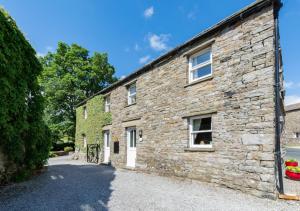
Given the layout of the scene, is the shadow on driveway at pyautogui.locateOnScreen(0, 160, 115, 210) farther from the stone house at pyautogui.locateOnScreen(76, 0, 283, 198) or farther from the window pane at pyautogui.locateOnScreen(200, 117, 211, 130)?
the window pane at pyautogui.locateOnScreen(200, 117, 211, 130)

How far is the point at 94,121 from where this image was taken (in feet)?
50.3

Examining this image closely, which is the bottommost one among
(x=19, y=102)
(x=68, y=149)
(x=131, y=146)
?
(x=68, y=149)

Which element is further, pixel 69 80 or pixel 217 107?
pixel 69 80

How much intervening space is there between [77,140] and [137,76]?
1128 centimetres

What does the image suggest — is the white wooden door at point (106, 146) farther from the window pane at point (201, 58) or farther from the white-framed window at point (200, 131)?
the window pane at point (201, 58)

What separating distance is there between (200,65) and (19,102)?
6.66m

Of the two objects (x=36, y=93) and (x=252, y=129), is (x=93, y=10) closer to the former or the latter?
(x=36, y=93)

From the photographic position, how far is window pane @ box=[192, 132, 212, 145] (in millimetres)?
7140

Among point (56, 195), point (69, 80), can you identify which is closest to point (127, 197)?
point (56, 195)

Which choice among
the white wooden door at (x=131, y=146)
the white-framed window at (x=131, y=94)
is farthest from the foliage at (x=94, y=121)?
the white wooden door at (x=131, y=146)

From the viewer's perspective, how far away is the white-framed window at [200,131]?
23.4 ft

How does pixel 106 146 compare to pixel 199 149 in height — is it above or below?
below

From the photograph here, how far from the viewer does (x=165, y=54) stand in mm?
9102

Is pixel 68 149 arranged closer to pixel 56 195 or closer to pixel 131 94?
pixel 131 94
